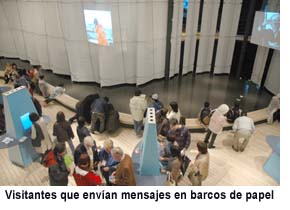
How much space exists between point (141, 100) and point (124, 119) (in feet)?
3.88

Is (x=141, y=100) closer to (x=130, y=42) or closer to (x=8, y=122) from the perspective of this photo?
(x=8, y=122)

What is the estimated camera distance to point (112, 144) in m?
3.59

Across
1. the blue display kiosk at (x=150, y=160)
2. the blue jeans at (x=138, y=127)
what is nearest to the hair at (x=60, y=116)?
the blue display kiosk at (x=150, y=160)

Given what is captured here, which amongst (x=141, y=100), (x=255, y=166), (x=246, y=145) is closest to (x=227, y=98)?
(x=246, y=145)

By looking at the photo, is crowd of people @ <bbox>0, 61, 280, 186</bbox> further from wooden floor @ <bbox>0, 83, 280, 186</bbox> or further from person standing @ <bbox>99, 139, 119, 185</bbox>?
wooden floor @ <bbox>0, 83, 280, 186</bbox>

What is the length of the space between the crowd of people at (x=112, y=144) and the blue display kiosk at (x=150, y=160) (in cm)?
23

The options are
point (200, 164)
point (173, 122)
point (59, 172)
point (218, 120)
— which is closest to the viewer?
point (59, 172)

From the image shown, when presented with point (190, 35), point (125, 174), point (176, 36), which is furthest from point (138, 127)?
point (190, 35)

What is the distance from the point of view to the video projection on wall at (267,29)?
7.59 m

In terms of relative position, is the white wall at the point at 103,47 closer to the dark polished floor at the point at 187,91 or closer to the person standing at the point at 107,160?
the dark polished floor at the point at 187,91

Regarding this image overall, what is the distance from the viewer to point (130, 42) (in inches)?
338

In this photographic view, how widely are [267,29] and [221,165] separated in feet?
18.2

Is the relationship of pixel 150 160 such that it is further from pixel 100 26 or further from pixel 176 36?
pixel 176 36

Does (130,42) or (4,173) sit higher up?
(130,42)
